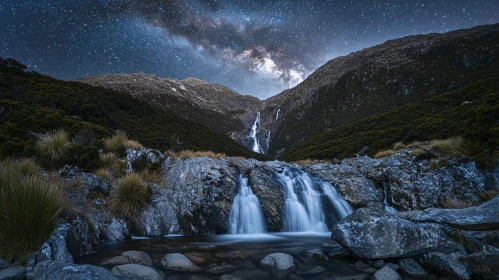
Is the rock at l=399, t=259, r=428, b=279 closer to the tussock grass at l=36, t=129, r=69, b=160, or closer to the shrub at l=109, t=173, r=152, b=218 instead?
the shrub at l=109, t=173, r=152, b=218

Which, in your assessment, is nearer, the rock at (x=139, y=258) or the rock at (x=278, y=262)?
the rock at (x=139, y=258)

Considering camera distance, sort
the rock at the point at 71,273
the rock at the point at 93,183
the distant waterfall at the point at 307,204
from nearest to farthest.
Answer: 1. the rock at the point at 71,273
2. the rock at the point at 93,183
3. the distant waterfall at the point at 307,204

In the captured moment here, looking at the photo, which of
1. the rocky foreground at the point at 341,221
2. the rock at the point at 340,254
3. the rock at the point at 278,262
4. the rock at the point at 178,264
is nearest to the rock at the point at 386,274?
the rocky foreground at the point at 341,221

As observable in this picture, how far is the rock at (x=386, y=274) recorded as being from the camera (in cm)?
481

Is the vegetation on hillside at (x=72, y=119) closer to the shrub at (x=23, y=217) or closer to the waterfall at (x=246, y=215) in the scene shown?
the shrub at (x=23, y=217)

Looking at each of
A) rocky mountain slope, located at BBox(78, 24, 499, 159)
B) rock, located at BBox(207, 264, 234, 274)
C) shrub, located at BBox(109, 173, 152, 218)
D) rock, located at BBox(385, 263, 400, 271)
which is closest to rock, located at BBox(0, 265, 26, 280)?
rock, located at BBox(207, 264, 234, 274)

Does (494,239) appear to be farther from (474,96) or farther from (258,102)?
A: (258,102)

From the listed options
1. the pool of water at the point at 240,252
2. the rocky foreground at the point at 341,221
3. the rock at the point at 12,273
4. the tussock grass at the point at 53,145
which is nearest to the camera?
the rock at the point at 12,273

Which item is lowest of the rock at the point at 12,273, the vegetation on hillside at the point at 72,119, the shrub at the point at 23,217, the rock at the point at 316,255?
the rock at the point at 316,255

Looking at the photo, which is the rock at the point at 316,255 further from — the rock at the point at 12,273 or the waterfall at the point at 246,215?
the rock at the point at 12,273

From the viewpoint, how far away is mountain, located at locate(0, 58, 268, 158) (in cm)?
1151

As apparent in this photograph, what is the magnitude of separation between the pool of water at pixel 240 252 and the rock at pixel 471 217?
97.9 inches

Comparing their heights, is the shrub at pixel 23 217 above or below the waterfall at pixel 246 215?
above

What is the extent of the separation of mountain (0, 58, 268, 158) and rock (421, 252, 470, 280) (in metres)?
13.4
